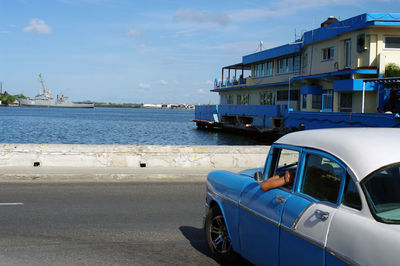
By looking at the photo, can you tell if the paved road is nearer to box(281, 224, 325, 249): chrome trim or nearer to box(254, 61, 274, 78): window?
box(281, 224, 325, 249): chrome trim

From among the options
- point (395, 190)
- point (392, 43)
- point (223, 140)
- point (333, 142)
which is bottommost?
point (223, 140)

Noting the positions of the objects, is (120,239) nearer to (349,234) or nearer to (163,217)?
(163,217)

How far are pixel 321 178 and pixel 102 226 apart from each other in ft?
14.1

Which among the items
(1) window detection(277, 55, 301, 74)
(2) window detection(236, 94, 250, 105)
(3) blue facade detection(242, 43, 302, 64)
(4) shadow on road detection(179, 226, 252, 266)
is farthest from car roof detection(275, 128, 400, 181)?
(2) window detection(236, 94, 250, 105)

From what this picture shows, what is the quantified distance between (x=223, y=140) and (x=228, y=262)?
45.0m

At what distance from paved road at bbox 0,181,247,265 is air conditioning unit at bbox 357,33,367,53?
70.0 feet

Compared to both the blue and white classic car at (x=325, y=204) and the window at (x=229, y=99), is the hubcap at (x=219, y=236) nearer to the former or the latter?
the blue and white classic car at (x=325, y=204)

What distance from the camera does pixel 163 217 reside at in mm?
8133

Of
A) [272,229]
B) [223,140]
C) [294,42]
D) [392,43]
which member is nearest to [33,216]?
[272,229]

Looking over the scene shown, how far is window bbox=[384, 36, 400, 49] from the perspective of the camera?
94.6ft

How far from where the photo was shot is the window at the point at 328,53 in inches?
1322

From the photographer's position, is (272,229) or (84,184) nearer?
(272,229)

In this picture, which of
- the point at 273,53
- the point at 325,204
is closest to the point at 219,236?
the point at 325,204

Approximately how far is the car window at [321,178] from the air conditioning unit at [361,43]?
88.3 feet
